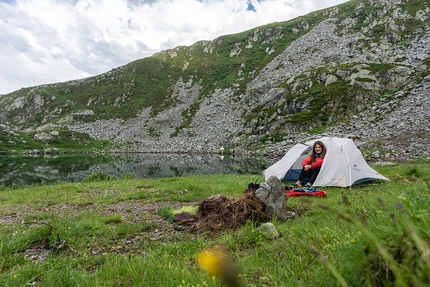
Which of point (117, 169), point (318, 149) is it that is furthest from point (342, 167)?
point (117, 169)

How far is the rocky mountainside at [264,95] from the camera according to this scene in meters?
48.1

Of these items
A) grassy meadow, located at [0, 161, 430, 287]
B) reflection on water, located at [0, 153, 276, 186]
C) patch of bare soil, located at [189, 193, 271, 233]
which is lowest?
reflection on water, located at [0, 153, 276, 186]

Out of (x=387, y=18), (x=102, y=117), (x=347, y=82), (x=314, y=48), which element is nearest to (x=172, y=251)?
(x=347, y=82)

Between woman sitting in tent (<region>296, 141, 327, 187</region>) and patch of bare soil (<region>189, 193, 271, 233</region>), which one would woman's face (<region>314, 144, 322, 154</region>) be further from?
patch of bare soil (<region>189, 193, 271, 233</region>)

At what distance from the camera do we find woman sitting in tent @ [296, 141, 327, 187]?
12.6m

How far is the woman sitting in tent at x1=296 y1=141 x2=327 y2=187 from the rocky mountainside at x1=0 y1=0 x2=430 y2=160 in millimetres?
19384

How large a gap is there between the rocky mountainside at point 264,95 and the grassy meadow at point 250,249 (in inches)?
1109

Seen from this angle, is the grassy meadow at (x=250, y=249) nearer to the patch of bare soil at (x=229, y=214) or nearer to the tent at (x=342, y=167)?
the patch of bare soil at (x=229, y=214)

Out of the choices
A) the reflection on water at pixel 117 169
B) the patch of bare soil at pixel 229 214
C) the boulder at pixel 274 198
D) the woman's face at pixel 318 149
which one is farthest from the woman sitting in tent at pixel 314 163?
the reflection on water at pixel 117 169

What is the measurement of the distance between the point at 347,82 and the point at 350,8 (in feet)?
197

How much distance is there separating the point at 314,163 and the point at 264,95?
65.9 m

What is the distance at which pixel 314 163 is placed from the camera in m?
12.6

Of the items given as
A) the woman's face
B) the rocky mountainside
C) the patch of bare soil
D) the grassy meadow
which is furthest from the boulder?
the rocky mountainside

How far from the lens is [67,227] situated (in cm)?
669
